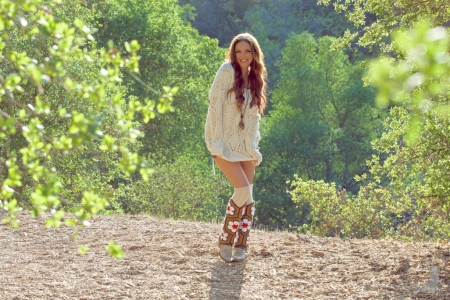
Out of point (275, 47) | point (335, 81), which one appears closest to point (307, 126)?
point (335, 81)

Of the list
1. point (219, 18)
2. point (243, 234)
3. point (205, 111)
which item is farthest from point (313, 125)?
point (243, 234)

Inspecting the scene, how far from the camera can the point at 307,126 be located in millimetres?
29703

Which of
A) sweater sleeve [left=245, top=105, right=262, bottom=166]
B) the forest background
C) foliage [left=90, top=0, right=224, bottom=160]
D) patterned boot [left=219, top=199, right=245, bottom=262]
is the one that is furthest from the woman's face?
foliage [left=90, top=0, right=224, bottom=160]

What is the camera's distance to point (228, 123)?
216 inches

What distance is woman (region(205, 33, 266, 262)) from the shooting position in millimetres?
5414

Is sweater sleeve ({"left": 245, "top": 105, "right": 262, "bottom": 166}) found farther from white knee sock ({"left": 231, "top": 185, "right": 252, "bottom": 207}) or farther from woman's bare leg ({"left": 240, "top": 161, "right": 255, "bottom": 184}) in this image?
white knee sock ({"left": 231, "top": 185, "right": 252, "bottom": 207})

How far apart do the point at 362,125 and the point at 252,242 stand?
27.0 m

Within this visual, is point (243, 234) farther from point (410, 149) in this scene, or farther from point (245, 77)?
point (410, 149)

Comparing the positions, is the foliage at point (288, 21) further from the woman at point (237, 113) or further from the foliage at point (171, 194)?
the woman at point (237, 113)

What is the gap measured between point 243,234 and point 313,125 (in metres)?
24.3

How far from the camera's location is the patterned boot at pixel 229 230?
5582 millimetres

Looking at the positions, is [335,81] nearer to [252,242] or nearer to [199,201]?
[199,201]

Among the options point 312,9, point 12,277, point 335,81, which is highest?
point 312,9

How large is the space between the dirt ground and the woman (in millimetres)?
592
